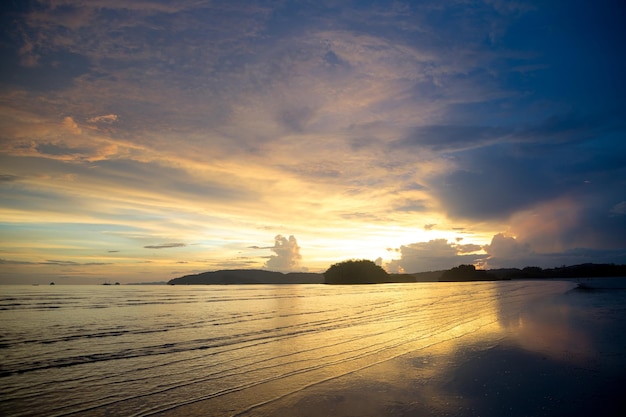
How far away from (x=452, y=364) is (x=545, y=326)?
14.7 meters

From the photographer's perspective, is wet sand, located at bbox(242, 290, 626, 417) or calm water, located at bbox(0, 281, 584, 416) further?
calm water, located at bbox(0, 281, 584, 416)

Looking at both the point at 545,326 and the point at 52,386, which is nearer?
the point at 52,386

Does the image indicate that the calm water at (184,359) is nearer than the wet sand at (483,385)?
No

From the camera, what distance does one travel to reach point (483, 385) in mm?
10641

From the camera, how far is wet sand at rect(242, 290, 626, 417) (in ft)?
28.2

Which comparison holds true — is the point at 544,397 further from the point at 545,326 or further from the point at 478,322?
the point at 478,322

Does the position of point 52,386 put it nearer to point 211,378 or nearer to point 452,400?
point 211,378

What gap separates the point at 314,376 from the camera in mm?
12141

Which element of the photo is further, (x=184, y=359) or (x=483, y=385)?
(x=184, y=359)

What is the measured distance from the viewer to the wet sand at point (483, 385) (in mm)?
8609

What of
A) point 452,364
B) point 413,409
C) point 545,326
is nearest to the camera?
point 413,409

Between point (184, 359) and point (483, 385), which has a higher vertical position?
point (483, 385)

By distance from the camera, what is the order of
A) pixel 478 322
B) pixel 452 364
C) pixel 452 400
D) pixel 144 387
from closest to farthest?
pixel 452 400 < pixel 144 387 < pixel 452 364 < pixel 478 322

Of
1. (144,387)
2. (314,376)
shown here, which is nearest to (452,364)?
(314,376)
